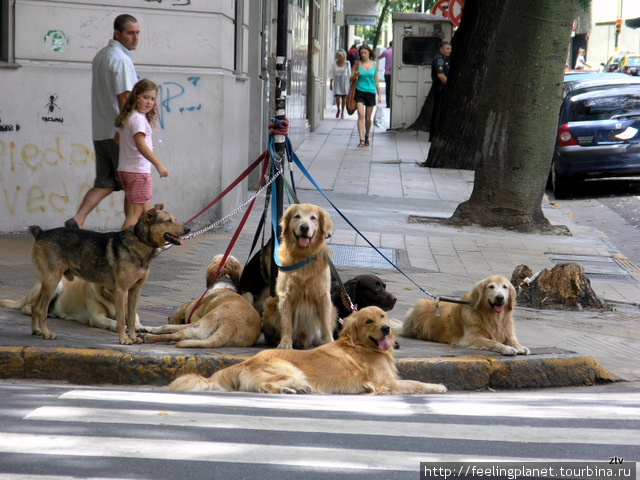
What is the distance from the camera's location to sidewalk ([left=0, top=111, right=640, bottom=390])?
241 inches

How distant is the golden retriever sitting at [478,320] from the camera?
684 centimetres

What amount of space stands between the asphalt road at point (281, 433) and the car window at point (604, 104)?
11.6m

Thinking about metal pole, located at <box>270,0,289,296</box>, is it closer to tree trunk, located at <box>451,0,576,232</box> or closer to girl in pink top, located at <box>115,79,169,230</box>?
girl in pink top, located at <box>115,79,169,230</box>

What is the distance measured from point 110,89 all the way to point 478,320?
3.90m

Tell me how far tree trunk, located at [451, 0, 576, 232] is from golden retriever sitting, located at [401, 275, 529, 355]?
19.6 ft

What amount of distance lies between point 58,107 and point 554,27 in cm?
700

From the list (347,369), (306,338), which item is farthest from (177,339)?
(347,369)

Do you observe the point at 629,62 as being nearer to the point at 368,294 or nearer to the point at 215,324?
the point at 368,294

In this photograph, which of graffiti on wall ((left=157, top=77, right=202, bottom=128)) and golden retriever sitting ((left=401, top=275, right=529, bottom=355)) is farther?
graffiti on wall ((left=157, top=77, right=202, bottom=128))

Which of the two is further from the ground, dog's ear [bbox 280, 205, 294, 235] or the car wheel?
dog's ear [bbox 280, 205, 294, 235]

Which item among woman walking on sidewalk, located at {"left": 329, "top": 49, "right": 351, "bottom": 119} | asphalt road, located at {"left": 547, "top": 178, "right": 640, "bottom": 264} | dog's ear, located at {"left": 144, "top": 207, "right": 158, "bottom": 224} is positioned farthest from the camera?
woman walking on sidewalk, located at {"left": 329, "top": 49, "right": 351, "bottom": 119}

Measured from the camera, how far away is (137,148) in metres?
7.68

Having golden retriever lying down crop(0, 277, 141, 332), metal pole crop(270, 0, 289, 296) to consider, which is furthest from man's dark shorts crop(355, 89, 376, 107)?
golden retriever lying down crop(0, 277, 141, 332)

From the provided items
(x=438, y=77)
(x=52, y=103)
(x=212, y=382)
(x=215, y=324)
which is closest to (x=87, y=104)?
(x=52, y=103)
